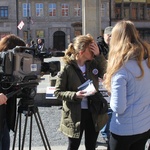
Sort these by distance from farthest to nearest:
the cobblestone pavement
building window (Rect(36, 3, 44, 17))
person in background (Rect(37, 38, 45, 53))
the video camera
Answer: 1. building window (Rect(36, 3, 44, 17))
2. the cobblestone pavement
3. person in background (Rect(37, 38, 45, 53))
4. the video camera

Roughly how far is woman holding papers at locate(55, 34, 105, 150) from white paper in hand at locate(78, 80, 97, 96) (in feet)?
0.09

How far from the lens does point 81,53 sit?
3.54m

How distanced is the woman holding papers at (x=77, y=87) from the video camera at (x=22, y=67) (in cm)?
36

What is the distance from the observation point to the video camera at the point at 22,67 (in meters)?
2.82

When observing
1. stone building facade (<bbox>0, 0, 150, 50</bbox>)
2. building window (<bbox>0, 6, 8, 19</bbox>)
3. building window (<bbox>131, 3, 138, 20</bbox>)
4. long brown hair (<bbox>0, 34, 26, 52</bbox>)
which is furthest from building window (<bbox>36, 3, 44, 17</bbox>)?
long brown hair (<bbox>0, 34, 26, 52</bbox>)

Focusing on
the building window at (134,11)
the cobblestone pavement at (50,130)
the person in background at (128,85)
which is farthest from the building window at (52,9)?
the person in background at (128,85)

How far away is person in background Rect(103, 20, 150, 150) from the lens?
8.58 feet

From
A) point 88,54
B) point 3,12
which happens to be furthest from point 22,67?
point 3,12

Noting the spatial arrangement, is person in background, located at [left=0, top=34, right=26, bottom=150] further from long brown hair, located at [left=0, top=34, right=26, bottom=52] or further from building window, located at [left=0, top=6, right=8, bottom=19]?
building window, located at [left=0, top=6, right=8, bottom=19]

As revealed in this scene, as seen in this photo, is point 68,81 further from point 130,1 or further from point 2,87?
point 130,1

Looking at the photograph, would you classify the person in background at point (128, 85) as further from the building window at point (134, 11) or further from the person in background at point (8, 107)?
the building window at point (134, 11)

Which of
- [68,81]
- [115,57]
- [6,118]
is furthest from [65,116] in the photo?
[115,57]

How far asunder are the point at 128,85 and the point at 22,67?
938 mm

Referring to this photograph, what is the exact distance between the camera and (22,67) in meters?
2.91
